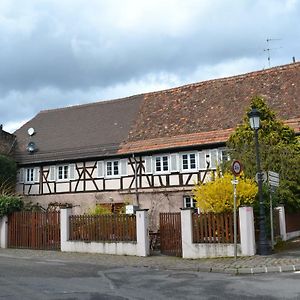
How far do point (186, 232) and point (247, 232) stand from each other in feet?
7.11

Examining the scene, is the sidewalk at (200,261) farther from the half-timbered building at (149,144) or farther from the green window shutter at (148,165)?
the green window shutter at (148,165)

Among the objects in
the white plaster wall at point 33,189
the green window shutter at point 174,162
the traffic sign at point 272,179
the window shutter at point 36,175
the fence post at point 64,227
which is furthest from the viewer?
the window shutter at point 36,175

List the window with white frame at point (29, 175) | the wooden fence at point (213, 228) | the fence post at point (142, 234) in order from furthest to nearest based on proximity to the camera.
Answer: the window with white frame at point (29, 175) → the fence post at point (142, 234) → the wooden fence at point (213, 228)

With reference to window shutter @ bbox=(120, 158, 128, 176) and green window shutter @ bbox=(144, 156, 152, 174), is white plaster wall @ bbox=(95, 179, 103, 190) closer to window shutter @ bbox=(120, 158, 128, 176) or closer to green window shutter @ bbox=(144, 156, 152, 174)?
window shutter @ bbox=(120, 158, 128, 176)

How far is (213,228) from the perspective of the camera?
15.8 m

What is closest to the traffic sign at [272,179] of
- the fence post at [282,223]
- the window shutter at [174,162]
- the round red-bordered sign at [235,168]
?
the round red-bordered sign at [235,168]

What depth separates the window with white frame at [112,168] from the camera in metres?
29.5

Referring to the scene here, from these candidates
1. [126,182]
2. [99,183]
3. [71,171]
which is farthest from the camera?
[71,171]

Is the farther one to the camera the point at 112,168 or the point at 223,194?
the point at 112,168

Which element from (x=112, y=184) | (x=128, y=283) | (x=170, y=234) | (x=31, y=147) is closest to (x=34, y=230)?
(x=170, y=234)

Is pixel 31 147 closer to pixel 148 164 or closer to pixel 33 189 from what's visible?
pixel 33 189

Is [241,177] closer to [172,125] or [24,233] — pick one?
[24,233]

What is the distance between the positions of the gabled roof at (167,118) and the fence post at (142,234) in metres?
9.95

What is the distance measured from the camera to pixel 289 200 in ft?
65.6
